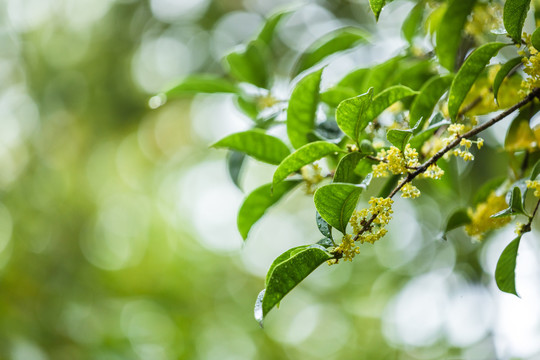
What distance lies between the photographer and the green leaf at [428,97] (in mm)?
677

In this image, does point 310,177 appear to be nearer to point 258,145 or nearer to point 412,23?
point 258,145

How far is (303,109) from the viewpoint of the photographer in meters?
0.72

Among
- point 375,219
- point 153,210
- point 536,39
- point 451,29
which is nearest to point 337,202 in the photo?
point 375,219

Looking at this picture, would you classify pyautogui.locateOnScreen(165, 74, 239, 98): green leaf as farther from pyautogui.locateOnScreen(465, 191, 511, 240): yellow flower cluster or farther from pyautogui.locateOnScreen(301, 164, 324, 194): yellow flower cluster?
pyautogui.locateOnScreen(465, 191, 511, 240): yellow flower cluster

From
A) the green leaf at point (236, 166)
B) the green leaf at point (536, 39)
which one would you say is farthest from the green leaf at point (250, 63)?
the green leaf at point (536, 39)

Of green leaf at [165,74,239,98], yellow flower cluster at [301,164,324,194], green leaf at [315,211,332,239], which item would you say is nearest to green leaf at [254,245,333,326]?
green leaf at [315,211,332,239]

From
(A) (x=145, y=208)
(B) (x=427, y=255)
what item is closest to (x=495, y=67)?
(B) (x=427, y=255)

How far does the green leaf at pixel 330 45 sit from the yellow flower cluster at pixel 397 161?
403mm

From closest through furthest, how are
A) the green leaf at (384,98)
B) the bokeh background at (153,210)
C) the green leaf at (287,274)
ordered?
the green leaf at (287,274), the green leaf at (384,98), the bokeh background at (153,210)

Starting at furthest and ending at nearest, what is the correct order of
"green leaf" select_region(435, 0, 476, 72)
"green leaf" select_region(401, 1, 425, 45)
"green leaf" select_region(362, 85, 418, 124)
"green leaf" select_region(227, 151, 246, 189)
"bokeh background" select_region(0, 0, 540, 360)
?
"bokeh background" select_region(0, 0, 540, 360)
"green leaf" select_region(401, 1, 425, 45)
"green leaf" select_region(227, 151, 246, 189)
"green leaf" select_region(435, 0, 476, 72)
"green leaf" select_region(362, 85, 418, 124)

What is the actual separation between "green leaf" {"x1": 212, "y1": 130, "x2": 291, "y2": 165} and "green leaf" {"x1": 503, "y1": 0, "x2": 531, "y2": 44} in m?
0.33

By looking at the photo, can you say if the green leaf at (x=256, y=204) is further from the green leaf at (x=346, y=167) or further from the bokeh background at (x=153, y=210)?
the bokeh background at (x=153, y=210)

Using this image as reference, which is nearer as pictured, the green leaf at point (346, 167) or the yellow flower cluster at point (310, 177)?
the green leaf at point (346, 167)

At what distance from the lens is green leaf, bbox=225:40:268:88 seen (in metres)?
0.90
